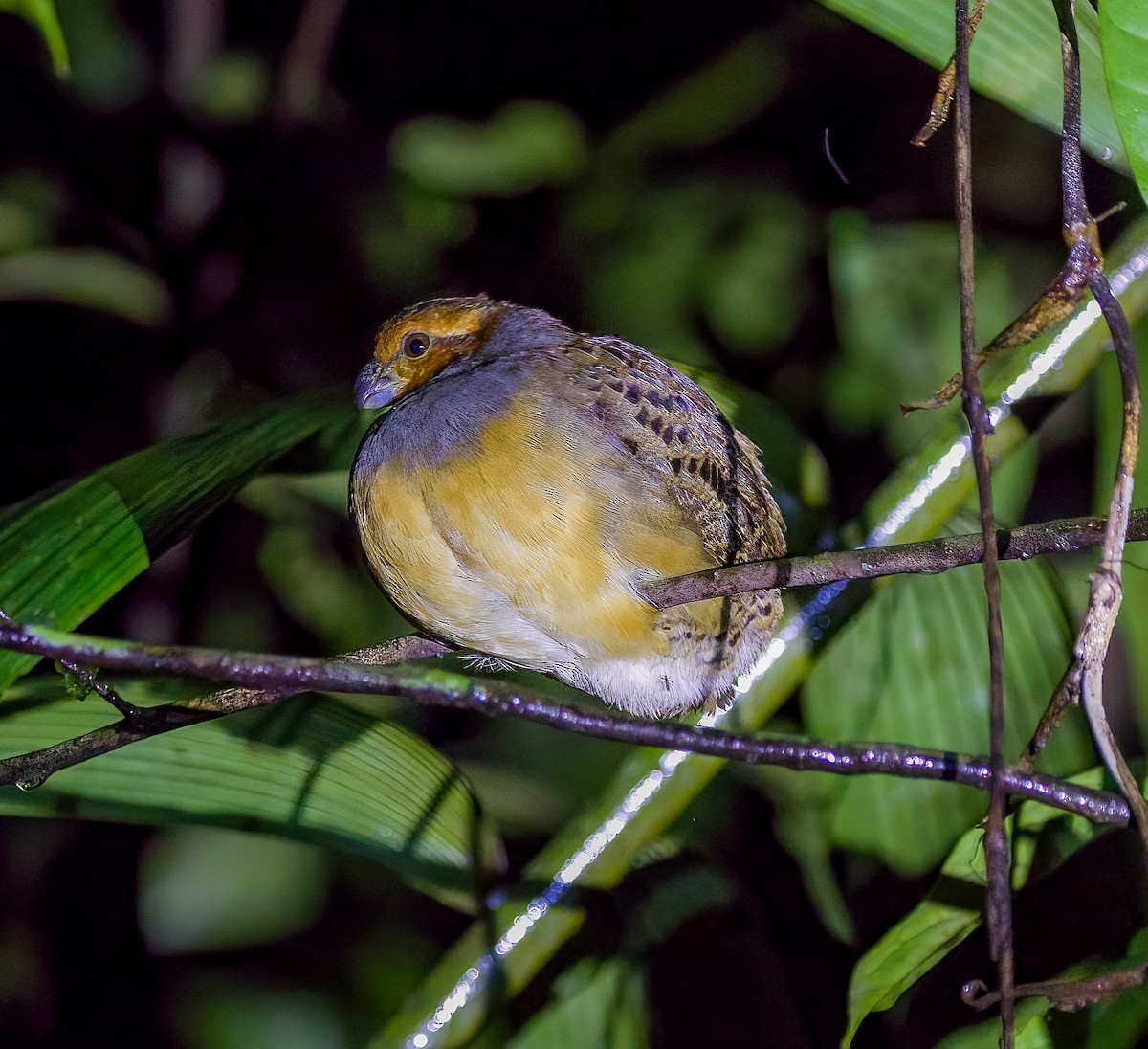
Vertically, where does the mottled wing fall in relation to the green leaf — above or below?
below

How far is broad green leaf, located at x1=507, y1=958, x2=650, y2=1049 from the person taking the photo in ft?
4.62

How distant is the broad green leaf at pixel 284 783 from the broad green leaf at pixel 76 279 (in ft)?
2.86

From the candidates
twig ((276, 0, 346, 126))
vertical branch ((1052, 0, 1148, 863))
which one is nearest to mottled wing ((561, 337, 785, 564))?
vertical branch ((1052, 0, 1148, 863))

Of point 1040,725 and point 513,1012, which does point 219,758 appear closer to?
point 513,1012

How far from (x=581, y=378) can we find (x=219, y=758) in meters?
0.60

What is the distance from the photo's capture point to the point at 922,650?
1.57 m

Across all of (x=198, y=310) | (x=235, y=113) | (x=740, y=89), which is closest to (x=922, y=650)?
(x=740, y=89)

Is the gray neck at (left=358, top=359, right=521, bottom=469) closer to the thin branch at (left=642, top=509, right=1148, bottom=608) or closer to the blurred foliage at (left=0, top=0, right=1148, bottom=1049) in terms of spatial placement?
the blurred foliage at (left=0, top=0, right=1148, bottom=1049)

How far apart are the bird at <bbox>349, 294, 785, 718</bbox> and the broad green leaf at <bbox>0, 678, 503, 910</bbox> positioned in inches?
9.2

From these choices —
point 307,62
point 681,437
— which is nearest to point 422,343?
point 681,437

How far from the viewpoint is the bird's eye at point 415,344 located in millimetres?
1284

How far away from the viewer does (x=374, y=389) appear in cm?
127

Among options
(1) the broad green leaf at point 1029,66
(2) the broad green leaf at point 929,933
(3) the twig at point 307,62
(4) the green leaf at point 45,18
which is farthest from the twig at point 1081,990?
(3) the twig at point 307,62

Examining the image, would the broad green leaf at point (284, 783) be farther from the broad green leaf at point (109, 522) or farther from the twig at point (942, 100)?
the twig at point (942, 100)
